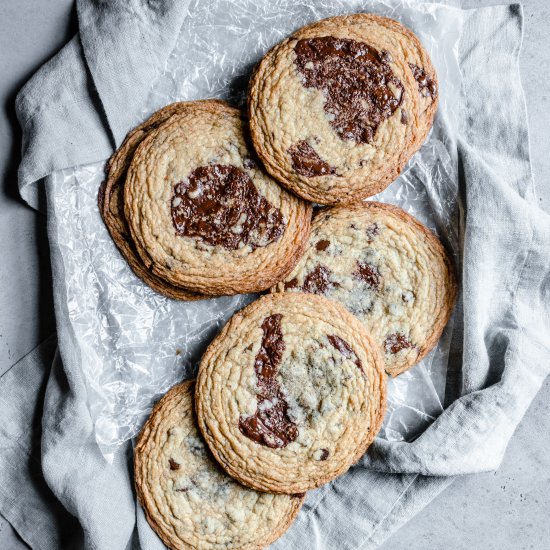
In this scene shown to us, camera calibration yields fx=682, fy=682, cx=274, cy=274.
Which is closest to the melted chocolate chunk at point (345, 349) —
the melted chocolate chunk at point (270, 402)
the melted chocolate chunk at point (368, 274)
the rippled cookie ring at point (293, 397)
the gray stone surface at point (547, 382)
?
the rippled cookie ring at point (293, 397)

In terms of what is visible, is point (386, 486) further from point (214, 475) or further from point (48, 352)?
point (48, 352)

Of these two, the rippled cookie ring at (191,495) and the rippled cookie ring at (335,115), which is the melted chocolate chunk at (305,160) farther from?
the rippled cookie ring at (191,495)

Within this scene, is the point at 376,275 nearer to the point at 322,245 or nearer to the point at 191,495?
the point at 322,245

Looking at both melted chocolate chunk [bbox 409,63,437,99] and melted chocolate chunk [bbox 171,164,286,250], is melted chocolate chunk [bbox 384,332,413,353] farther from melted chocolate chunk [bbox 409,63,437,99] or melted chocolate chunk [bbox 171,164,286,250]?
melted chocolate chunk [bbox 409,63,437,99]

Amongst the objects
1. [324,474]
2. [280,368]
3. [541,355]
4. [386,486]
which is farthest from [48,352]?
[541,355]

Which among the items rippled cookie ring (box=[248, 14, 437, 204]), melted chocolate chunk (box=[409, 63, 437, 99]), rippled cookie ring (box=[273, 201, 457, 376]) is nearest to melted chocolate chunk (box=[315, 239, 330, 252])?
rippled cookie ring (box=[273, 201, 457, 376])

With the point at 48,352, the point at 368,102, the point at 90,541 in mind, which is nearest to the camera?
the point at 368,102
